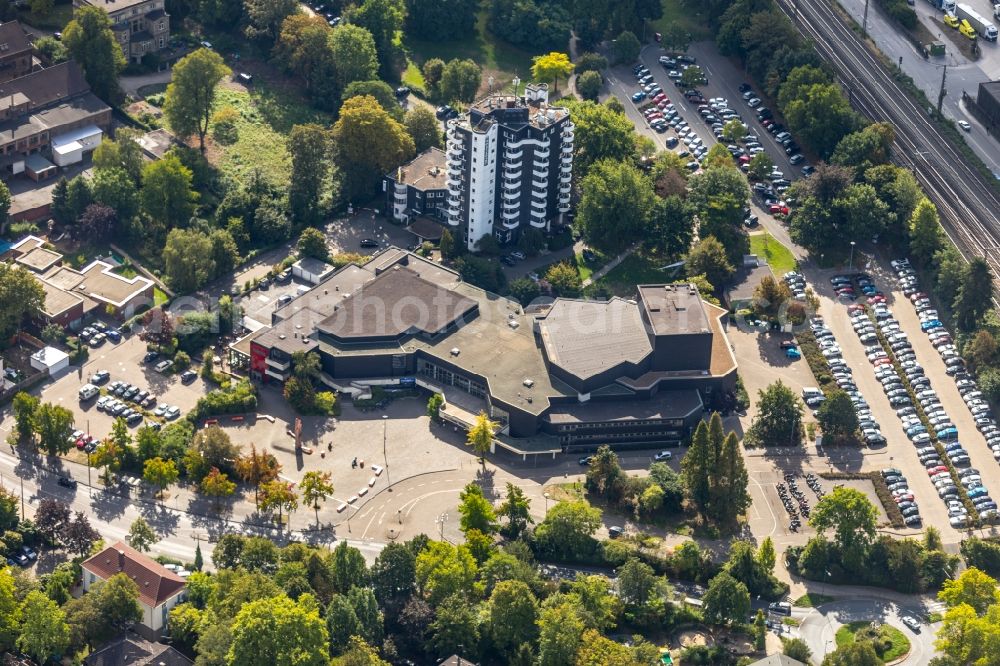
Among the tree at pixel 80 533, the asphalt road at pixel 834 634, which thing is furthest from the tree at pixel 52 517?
the asphalt road at pixel 834 634

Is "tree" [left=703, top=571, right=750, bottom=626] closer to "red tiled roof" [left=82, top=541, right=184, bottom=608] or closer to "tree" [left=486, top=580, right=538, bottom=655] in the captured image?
"tree" [left=486, top=580, right=538, bottom=655]

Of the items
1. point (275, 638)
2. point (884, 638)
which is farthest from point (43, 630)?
point (884, 638)

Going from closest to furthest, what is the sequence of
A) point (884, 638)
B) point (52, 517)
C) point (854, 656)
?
point (854, 656), point (884, 638), point (52, 517)

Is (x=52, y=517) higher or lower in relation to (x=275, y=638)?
lower

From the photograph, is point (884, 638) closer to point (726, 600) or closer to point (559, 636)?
point (726, 600)

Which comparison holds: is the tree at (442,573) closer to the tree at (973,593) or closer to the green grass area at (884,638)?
the green grass area at (884,638)

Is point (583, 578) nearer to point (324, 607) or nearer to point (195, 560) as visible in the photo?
point (324, 607)

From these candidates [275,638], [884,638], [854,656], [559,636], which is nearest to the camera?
[275,638]

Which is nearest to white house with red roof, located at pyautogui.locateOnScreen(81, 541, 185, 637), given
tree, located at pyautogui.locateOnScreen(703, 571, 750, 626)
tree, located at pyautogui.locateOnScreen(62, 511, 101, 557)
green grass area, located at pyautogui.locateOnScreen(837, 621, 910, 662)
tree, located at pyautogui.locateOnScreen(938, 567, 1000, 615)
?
tree, located at pyautogui.locateOnScreen(62, 511, 101, 557)
